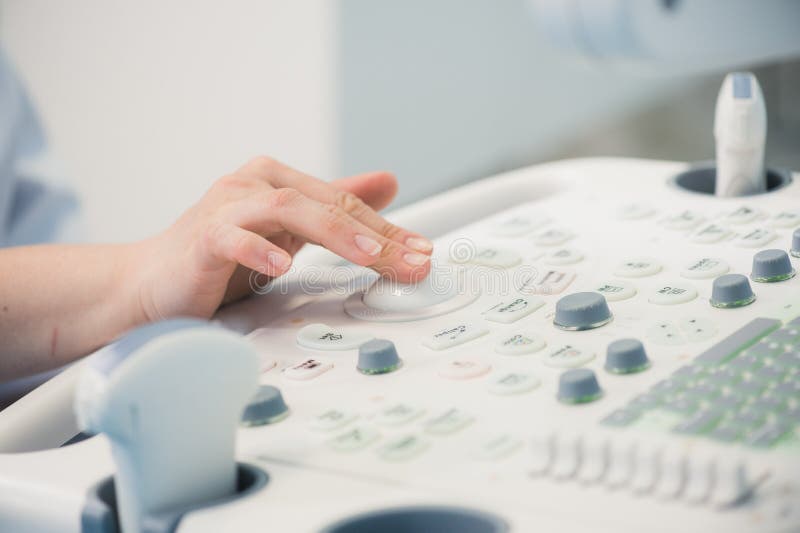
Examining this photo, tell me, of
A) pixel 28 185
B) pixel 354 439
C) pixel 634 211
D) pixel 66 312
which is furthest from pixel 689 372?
pixel 28 185

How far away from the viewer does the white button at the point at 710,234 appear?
539 mm

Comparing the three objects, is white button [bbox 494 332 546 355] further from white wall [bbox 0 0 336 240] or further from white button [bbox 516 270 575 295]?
white wall [bbox 0 0 336 240]

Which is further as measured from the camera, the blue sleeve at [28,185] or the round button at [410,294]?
the blue sleeve at [28,185]

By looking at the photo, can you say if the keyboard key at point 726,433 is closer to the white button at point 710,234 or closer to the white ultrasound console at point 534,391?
the white ultrasound console at point 534,391

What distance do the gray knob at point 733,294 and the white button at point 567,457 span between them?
147mm

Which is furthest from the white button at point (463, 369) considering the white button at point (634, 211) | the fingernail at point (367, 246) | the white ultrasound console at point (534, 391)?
the white button at point (634, 211)

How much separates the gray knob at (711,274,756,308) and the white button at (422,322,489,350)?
0.33 feet

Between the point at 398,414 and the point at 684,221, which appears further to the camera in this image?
the point at 684,221

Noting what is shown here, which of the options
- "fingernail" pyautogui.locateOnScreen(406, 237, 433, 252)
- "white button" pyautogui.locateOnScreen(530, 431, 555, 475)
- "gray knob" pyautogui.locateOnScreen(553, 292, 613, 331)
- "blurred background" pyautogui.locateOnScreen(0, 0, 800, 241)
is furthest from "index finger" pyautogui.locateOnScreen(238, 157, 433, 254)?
"blurred background" pyautogui.locateOnScreen(0, 0, 800, 241)

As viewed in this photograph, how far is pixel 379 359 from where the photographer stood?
0.44m

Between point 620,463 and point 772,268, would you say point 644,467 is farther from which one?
point 772,268

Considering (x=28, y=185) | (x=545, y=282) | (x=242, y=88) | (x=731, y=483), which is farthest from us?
(x=242, y=88)

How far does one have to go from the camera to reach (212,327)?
345 millimetres

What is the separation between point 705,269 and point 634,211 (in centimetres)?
12
